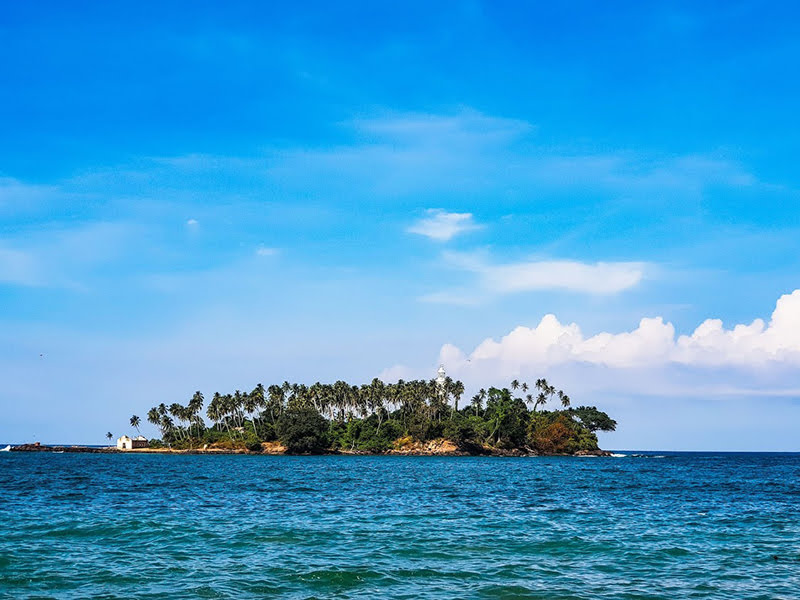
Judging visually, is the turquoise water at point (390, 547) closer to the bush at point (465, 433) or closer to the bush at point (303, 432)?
the bush at point (303, 432)

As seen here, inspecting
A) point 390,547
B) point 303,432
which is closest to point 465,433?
point 303,432

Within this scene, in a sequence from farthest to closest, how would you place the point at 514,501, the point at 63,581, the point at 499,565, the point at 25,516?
the point at 514,501, the point at 25,516, the point at 499,565, the point at 63,581

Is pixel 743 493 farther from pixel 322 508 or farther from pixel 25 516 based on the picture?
pixel 25 516

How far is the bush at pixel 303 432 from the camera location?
18600cm

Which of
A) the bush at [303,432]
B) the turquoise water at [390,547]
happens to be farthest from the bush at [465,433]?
the turquoise water at [390,547]

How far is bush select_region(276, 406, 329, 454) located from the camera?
610 ft

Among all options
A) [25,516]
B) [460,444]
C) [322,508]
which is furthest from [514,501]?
[460,444]

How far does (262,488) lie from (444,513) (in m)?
25.4

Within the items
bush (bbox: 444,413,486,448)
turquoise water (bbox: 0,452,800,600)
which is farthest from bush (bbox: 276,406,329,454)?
turquoise water (bbox: 0,452,800,600)

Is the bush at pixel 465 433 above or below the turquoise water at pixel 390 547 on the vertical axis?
below

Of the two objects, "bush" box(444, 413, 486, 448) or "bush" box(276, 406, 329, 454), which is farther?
"bush" box(444, 413, 486, 448)

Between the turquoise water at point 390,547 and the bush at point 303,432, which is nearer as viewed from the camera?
the turquoise water at point 390,547

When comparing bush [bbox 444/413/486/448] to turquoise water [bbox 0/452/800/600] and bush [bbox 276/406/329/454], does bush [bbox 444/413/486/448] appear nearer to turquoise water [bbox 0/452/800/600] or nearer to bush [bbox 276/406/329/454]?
bush [bbox 276/406/329/454]

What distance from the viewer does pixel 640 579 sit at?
22141 mm
